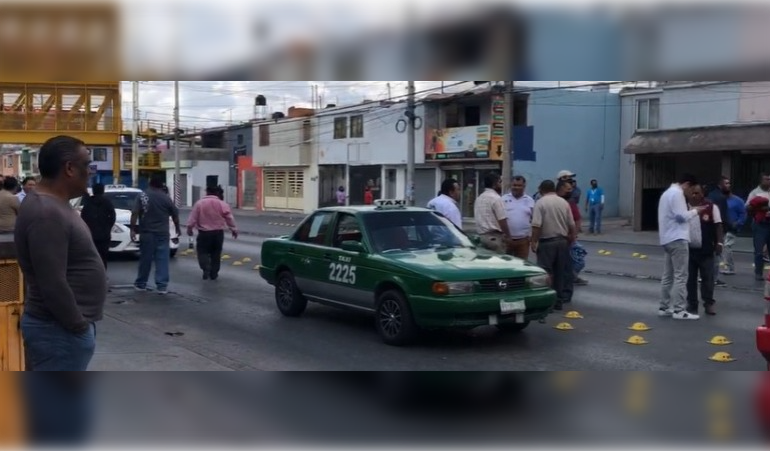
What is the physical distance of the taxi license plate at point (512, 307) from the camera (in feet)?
28.8

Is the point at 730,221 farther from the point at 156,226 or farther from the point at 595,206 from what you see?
the point at 595,206

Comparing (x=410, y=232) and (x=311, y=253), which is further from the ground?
(x=410, y=232)

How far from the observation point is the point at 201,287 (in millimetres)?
14117

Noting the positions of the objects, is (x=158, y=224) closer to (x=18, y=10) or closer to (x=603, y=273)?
(x=603, y=273)

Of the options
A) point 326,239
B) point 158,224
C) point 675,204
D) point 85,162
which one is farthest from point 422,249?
point 85,162

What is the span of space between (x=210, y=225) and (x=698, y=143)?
18335 mm

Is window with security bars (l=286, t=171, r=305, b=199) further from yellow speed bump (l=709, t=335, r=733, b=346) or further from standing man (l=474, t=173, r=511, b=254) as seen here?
yellow speed bump (l=709, t=335, r=733, b=346)

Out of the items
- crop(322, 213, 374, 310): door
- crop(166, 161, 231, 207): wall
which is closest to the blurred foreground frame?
crop(322, 213, 374, 310): door

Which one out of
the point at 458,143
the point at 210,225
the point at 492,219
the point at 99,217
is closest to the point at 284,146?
the point at 458,143

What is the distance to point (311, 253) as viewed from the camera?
10.7 meters

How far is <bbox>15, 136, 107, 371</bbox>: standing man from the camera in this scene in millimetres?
3828

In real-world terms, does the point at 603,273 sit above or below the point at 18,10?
below

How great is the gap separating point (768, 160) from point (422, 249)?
21.1 meters

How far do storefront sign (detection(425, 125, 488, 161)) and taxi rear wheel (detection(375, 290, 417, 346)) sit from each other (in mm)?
27715
